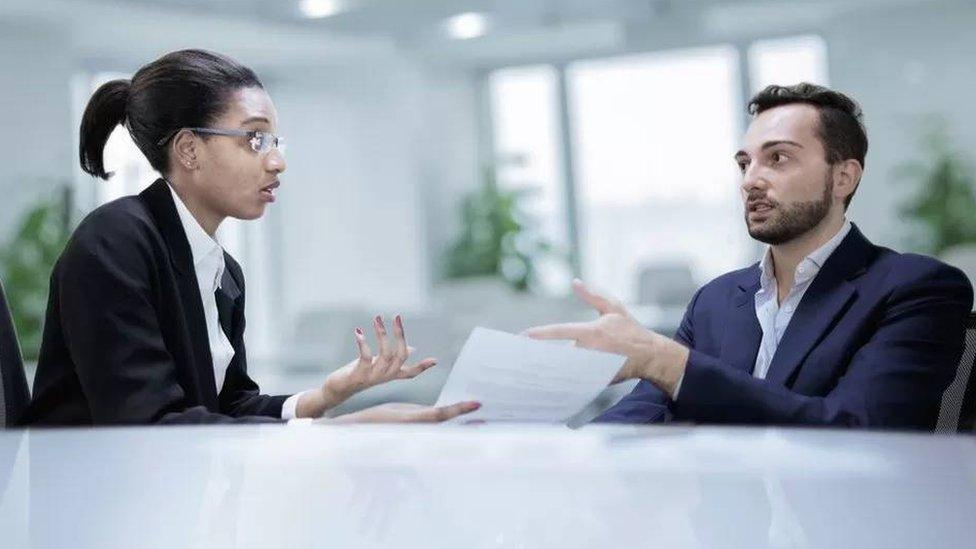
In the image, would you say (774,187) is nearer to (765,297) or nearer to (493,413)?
(765,297)

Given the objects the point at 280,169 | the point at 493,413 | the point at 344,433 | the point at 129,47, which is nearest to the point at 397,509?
the point at 344,433

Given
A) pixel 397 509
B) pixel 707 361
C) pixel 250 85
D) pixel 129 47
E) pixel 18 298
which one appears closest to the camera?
pixel 397 509

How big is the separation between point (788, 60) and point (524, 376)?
856 centimetres

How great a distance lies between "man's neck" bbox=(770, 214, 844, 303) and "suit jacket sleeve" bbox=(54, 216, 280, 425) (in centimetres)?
85

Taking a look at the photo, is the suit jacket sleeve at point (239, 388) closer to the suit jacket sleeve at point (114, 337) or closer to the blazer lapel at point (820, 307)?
the suit jacket sleeve at point (114, 337)

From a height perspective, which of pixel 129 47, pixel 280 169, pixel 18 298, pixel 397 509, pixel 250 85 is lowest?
pixel 18 298

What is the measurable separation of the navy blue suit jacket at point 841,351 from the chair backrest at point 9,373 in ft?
2.70

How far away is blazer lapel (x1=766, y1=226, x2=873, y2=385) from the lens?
1540mm

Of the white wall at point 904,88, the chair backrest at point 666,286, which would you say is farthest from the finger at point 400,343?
the white wall at point 904,88

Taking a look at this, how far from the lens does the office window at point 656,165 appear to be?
368 inches

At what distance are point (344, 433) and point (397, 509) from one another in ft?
0.28

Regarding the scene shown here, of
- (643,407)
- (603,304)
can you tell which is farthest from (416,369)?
(643,407)

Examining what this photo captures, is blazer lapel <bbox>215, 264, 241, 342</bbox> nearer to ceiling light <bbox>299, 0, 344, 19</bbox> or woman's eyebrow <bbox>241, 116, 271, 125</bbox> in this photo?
woman's eyebrow <bbox>241, 116, 271, 125</bbox>

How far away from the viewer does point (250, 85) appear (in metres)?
1.66
